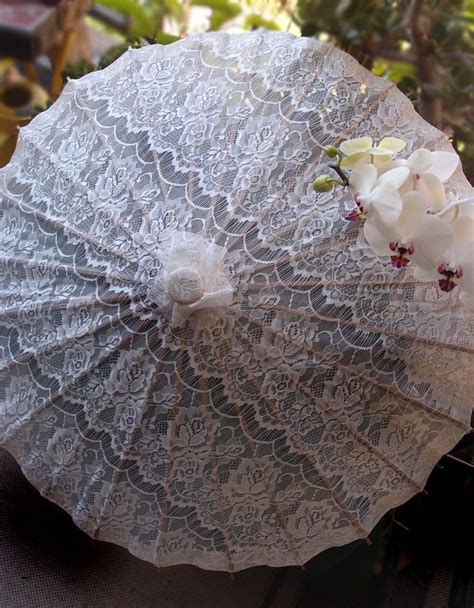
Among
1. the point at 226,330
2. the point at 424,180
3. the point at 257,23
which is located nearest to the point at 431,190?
the point at 424,180

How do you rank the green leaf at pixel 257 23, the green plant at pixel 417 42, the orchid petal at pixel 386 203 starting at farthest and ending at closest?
the green leaf at pixel 257 23, the green plant at pixel 417 42, the orchid petal at pixel 386 203

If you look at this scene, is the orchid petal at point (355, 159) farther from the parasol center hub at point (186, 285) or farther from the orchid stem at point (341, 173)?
the parasol center hub at point (186, 285)

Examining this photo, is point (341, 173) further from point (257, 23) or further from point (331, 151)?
point (257, 23)

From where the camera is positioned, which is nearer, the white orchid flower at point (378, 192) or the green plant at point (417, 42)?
the white orchid flower at point (378, 192)

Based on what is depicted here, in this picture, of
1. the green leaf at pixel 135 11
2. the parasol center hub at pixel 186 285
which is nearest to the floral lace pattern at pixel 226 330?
the parasol center hub at pixel 186 285

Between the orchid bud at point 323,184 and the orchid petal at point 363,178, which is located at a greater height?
the orchid petal at point 363,178

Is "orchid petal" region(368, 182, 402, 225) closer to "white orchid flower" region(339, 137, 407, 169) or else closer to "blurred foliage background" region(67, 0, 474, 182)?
"white orchid flower" region(339, 137, 407, 169)
